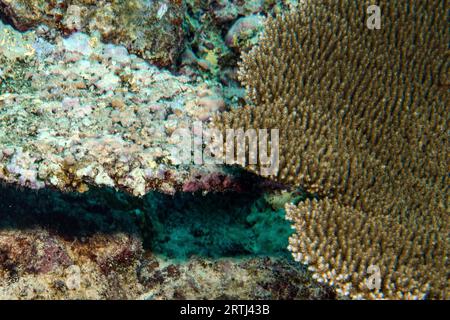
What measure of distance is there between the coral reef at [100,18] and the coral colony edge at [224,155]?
0.05 feet

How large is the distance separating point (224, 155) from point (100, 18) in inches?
95.2

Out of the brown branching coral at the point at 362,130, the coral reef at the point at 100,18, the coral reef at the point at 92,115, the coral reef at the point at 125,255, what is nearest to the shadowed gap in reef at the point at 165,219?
the coral reef at the point at 125,255

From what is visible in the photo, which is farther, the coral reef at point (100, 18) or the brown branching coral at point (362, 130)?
the coral reef at point (100, 18)

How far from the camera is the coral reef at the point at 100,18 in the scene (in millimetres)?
4309

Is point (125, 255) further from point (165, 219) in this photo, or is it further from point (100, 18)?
point (100, 18)

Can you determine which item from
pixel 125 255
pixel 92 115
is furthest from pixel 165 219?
pixel 92 115

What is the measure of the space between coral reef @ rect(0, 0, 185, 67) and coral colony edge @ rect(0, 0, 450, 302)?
2 cm

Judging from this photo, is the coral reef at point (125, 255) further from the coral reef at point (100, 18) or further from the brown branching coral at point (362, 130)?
the coral reef at point (100, 18)

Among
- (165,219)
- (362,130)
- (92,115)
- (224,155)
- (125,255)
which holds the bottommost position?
(125,255)

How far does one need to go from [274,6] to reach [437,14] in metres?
2.31

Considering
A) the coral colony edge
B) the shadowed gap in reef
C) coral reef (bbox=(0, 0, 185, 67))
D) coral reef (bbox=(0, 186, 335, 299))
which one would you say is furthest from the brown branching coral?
coral reef (bbox=(0, 0, 185, 67))

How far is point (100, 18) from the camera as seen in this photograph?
14.1 feet

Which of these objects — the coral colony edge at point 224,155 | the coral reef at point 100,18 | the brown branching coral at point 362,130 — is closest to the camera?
the brown branching coral at point 362,130
